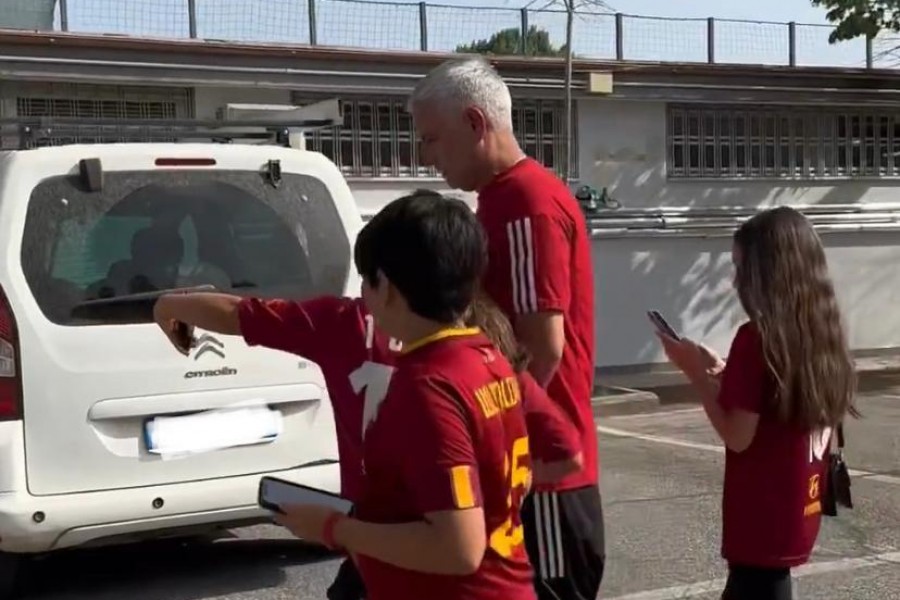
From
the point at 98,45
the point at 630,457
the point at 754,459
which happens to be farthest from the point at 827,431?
the point at 98,45

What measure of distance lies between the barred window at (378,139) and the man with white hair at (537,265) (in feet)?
36.9

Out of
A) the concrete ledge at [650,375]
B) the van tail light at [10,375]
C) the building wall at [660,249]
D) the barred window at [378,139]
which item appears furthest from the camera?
the building wall at [660,249]

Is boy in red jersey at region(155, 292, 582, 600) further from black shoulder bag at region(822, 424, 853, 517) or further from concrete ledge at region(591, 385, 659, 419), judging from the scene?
concrete ledge at region(591, 385, 659, 419)

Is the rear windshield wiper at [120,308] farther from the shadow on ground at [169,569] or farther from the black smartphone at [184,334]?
the black smartphone at [184,334]

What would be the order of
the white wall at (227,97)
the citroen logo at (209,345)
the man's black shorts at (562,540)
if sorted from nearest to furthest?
the man's black shorts at (562,540), the citroen logo at (209,345), the white wall at (227,97)

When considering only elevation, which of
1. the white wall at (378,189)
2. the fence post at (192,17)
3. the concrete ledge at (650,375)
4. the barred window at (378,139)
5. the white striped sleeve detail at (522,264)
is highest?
the fence post at (192,17)

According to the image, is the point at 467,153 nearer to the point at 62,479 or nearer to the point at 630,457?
the point at 62,479

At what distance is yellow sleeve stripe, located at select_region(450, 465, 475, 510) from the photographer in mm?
2096

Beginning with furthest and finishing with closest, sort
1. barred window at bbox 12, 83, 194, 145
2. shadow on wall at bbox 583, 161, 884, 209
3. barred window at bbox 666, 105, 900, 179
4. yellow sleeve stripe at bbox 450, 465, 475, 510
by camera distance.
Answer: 1. barred window at bbox 666, 105, 900, 179
2. shadow on wall at bbox 583, 161, 884, 209
3. barred window at bbox 12, 83, 194, 145
4. yellow sleeve stripe at bbox 450, 465, 475, 510

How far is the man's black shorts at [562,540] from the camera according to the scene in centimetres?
304

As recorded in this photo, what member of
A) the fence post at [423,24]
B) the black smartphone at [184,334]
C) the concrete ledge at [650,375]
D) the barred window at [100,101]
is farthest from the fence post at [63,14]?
the black smartphone at [184,334]

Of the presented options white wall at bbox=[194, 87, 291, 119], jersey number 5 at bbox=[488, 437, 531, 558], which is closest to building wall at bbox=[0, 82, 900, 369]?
white wall at bbox=[194, 87, 291, 119]

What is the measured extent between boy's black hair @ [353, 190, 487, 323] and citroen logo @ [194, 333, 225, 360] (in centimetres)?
333

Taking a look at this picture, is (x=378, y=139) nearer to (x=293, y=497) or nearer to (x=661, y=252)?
(x=661, y=252)
